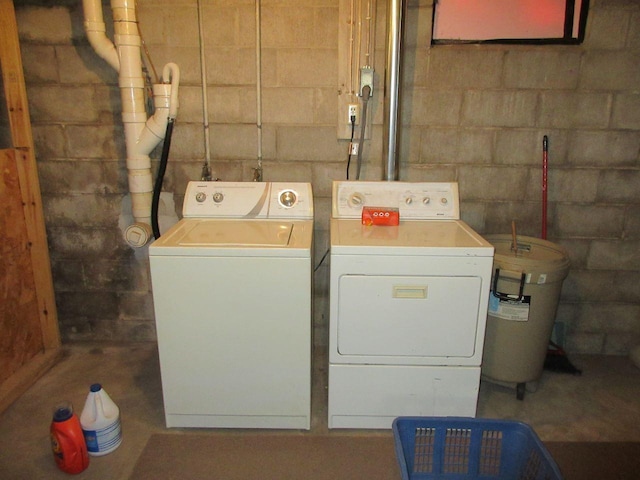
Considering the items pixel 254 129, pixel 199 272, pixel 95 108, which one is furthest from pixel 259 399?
pixel 95 108

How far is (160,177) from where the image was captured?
7.23 ft

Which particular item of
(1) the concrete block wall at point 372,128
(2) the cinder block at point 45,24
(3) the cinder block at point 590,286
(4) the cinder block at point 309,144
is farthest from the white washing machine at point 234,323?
(3) the cinder block at point 590,286

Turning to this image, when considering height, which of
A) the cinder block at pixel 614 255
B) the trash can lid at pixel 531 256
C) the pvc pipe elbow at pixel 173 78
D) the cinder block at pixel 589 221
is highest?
the pvc pipe elbow at pixel 173 78

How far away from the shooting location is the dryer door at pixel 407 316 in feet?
5.34

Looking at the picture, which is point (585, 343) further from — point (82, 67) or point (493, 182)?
point (82, 67)

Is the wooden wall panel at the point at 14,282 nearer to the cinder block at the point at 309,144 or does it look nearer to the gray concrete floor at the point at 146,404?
the gray concrete floor at the point at 146,404

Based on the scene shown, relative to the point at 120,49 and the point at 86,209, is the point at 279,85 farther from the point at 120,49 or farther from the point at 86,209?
the point at 86,209

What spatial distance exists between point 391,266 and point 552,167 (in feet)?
4.16

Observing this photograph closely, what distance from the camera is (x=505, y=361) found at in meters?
2.03

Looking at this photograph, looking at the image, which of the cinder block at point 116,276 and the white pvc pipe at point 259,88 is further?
the cinder block at point 116,276

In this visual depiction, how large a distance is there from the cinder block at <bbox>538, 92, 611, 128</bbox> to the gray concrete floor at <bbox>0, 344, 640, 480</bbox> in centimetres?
130

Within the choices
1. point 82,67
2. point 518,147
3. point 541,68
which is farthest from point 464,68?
point 82,67

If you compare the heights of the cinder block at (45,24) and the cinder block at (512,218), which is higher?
the cinder block at (45,24)

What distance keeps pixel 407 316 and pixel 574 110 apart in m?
1.46
